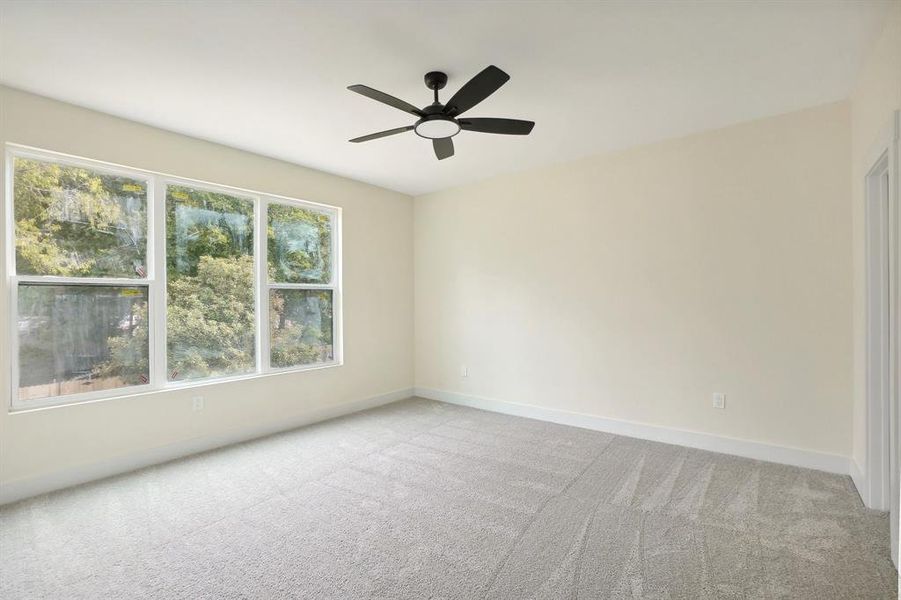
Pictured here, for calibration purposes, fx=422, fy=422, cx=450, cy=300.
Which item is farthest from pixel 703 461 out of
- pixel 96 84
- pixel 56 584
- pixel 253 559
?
pixel 96 84

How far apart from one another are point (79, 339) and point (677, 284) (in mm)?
4669

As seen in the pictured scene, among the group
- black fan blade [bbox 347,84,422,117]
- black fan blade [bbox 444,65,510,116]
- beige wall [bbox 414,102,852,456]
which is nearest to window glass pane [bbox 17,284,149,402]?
black fan blade [bbox 347,84,422,117]

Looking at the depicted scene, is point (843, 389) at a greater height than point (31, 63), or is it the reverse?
point (31, 63)

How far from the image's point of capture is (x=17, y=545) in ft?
7.19

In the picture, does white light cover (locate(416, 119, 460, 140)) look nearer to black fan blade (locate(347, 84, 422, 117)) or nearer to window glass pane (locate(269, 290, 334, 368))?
black fan blade (locate(347, 84, 422, 117))

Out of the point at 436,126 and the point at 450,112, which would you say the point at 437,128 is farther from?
the point at 450,112

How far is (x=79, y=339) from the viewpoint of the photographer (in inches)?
118

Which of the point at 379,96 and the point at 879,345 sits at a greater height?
the point at 379,96

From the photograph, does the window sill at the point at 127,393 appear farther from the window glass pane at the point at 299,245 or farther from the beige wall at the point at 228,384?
the window glass pane at the point at 299,245

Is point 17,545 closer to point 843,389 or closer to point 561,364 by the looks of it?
point 561,364

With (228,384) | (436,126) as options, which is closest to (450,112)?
(436,126)

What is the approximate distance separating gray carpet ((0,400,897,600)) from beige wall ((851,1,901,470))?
26.8 inches

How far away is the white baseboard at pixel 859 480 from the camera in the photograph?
251cm

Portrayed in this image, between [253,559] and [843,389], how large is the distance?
12.8ft
